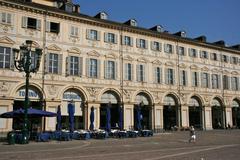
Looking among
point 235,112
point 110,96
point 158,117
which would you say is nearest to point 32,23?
point 110,96

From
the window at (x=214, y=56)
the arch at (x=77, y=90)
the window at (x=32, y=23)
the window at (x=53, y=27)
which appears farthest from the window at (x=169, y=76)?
the window at (x=32, y=23)

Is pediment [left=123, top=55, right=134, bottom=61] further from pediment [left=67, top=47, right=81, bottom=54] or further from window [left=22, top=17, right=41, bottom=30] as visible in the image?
window [left=22, top=17, right=41, bottom=30]

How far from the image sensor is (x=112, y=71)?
1505 inches

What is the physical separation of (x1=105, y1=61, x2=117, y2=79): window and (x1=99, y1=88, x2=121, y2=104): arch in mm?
1528

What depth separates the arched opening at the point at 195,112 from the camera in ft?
152

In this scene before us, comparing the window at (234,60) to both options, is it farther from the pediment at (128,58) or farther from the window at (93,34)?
the window at (93,34)

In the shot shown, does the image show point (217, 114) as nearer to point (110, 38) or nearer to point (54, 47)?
point (110, 38)

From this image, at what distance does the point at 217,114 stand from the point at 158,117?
13.9 m

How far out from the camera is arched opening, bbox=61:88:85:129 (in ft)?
113

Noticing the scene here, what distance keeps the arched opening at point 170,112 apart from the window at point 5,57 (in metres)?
20.7

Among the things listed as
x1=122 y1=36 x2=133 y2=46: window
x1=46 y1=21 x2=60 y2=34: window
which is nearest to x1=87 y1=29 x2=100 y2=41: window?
x1=122 y1=36 x2=133 y2=46: window

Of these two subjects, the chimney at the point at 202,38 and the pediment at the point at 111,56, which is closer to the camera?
the pediment at the point at 111,56

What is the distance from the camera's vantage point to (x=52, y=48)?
34.1 metres

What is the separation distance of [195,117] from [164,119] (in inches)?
246
